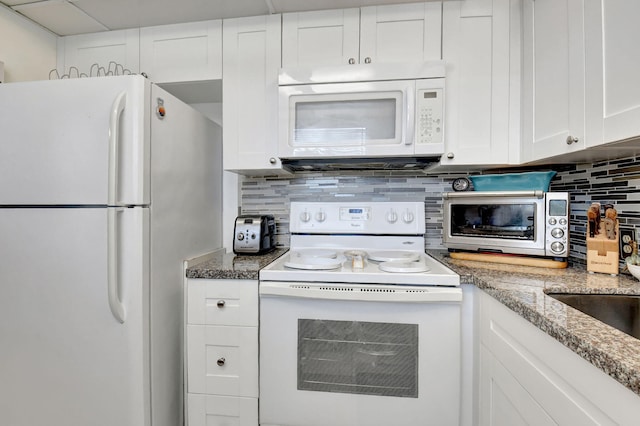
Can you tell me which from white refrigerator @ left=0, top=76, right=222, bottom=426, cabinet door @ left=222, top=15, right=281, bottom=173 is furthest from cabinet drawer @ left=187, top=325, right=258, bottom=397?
cabinet door @ left=222, top=15, right=281, bottom=173

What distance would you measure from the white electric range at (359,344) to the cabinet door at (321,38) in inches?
41.4

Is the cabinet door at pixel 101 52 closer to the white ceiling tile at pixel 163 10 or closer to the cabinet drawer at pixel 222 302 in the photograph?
the white ceiling tile at pixel 163 10

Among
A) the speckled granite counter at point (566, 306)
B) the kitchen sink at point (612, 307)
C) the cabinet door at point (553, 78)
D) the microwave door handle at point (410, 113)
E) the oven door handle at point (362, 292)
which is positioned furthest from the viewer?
the microwave door handle at point (410, 113)

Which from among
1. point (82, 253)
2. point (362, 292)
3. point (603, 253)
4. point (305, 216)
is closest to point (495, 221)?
point (603, 253)

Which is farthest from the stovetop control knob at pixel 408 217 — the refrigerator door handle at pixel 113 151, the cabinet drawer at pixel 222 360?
the refrigerator door handle at pixel 113 151

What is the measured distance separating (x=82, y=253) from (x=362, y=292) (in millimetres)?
1124

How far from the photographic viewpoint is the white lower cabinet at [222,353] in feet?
4.33

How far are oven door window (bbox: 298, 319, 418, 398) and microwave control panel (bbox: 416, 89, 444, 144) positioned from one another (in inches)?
34.4

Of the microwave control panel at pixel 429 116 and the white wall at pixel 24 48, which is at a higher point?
the white wall at pixel 24 48

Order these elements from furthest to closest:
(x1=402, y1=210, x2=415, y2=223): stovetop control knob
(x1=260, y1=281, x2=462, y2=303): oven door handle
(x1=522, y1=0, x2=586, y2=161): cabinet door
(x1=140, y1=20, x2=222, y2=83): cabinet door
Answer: (x1=402, y1=210, x2=415, y2=223): stovetop control knob → (x1=140, y1=20, x2=222, y2=83): cabinet door → (x1=260, y1=281, x2=462, y2=303): oven door handle → (x1=522, y1=0, x2=586, y2=161): cabinet door

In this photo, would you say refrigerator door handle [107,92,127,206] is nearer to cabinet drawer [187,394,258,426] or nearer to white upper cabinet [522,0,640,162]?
cabinet drawer [187,394,258,426]

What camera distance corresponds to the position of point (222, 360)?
1.33 m

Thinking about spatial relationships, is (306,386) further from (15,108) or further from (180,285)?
(15,108)

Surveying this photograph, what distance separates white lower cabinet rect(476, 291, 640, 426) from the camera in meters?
0.57
